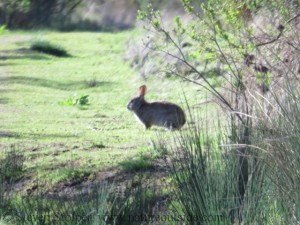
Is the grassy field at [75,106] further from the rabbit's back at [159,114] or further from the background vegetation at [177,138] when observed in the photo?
the rabbit's back at [159,114]

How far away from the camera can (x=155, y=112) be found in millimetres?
14320

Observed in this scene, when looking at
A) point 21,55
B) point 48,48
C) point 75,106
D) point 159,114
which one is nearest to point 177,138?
point 159,114

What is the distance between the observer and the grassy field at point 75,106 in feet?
39.1

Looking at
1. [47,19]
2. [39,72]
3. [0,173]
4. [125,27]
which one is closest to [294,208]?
[47,19]

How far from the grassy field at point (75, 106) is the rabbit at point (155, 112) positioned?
0.17 m

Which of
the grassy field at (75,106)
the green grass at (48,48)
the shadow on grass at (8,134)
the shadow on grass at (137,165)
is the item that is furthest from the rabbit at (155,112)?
the green grass at (48,48)

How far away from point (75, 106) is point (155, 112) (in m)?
3.80

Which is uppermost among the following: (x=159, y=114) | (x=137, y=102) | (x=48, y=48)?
(x=48, y=48)

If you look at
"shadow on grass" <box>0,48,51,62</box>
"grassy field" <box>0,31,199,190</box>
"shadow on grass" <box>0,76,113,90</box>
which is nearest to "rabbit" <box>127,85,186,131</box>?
"grassy field" <box>0,31,199,190</box>

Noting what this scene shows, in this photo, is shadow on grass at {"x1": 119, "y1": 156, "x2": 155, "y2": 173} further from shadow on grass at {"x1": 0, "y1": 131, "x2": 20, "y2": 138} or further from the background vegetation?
shadow on grass at {"x1": 0, "y1": 131, "x2": 20, "y2": 138}

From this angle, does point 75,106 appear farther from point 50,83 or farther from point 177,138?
point 177,138

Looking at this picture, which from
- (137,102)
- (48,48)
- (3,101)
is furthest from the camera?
(48,48)

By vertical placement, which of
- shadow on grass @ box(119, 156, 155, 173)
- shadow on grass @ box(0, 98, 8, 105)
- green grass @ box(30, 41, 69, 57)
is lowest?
shadow on grass @ box(119, 156, 155, 173)

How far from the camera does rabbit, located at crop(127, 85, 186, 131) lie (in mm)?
13789
